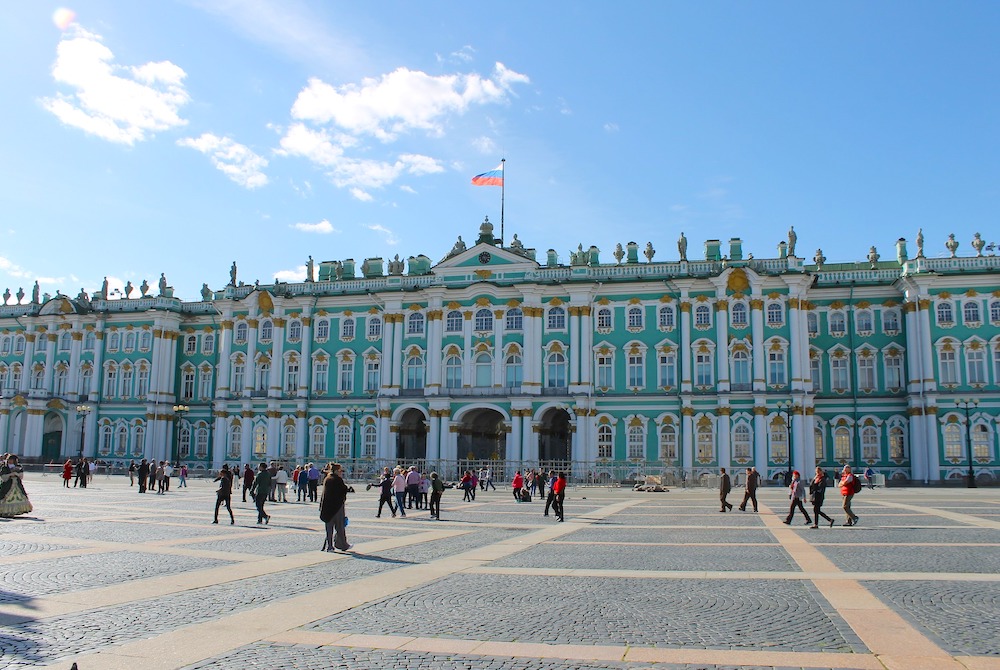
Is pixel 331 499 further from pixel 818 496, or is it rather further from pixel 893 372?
pixel 893 372

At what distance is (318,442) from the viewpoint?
66.8 metres

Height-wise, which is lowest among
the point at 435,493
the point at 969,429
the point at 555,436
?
the point at 435,493

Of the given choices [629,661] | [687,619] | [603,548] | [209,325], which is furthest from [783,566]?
[209,325]

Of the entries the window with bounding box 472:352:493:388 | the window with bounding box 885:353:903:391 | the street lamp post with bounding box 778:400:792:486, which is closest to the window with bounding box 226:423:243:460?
the window with bounding box 472:352:493:388

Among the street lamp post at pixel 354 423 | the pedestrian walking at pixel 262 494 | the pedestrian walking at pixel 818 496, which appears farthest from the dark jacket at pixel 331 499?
the street lamp post at pixel 354 423

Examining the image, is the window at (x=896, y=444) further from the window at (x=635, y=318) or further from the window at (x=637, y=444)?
the window at (x=635, y=318)

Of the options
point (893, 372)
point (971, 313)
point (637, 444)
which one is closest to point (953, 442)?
point (893, 372)

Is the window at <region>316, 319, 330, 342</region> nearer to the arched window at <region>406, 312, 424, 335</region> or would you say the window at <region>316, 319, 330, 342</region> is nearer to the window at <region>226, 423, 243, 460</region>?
the arched window at <region>406, 312, 424, 335</region>

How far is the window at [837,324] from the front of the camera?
199 feet

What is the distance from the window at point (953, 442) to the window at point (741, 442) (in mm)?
12143

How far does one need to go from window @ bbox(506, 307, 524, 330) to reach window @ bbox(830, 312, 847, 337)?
21.4 m

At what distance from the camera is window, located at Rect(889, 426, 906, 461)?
191 ft

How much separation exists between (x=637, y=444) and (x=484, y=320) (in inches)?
546

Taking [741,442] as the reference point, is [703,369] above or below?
above
